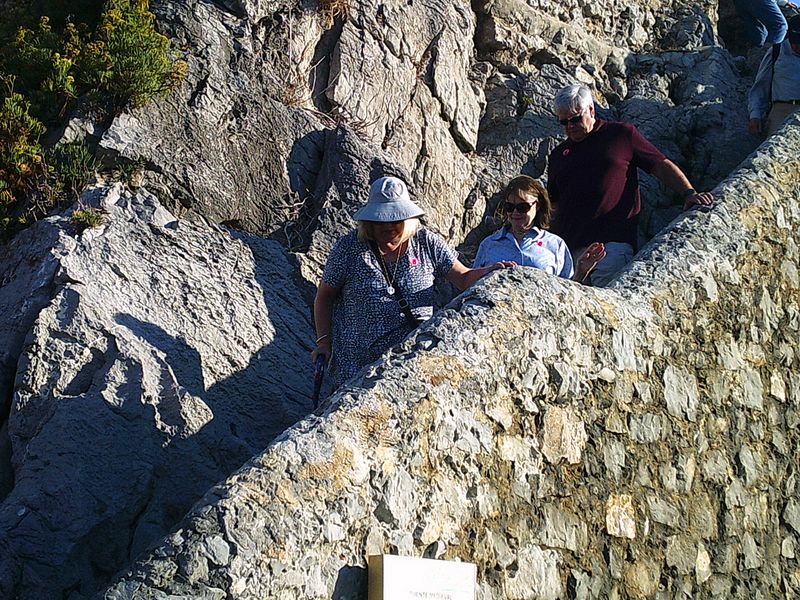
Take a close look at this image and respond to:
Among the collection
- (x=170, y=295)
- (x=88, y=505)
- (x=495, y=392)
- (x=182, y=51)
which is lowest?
(x=88, y=505)

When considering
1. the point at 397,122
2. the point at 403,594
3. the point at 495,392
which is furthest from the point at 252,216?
the point at 403,594

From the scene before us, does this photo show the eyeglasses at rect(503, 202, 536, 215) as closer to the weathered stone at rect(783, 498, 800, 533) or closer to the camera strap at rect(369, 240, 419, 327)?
the camera strap at rect(369, 240, 419, 327)

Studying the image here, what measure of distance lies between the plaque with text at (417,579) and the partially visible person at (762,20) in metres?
8.71

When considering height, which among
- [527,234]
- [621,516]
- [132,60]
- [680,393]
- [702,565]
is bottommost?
[702,565]

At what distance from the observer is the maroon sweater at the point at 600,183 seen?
699 centimetres

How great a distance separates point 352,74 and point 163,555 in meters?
5.89

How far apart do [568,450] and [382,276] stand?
4.37 ft

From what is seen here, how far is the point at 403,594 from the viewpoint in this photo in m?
3.81

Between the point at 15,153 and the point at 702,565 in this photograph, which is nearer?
the point at 702,565

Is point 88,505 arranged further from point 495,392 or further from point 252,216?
point 252,216

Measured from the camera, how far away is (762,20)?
11445 millimetres

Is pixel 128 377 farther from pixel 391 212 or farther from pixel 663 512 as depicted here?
pixel 663 512

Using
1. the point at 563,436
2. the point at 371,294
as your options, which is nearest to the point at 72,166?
the point at 371,294

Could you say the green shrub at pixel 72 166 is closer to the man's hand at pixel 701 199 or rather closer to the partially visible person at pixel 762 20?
the man's hand at pixel 701 199
